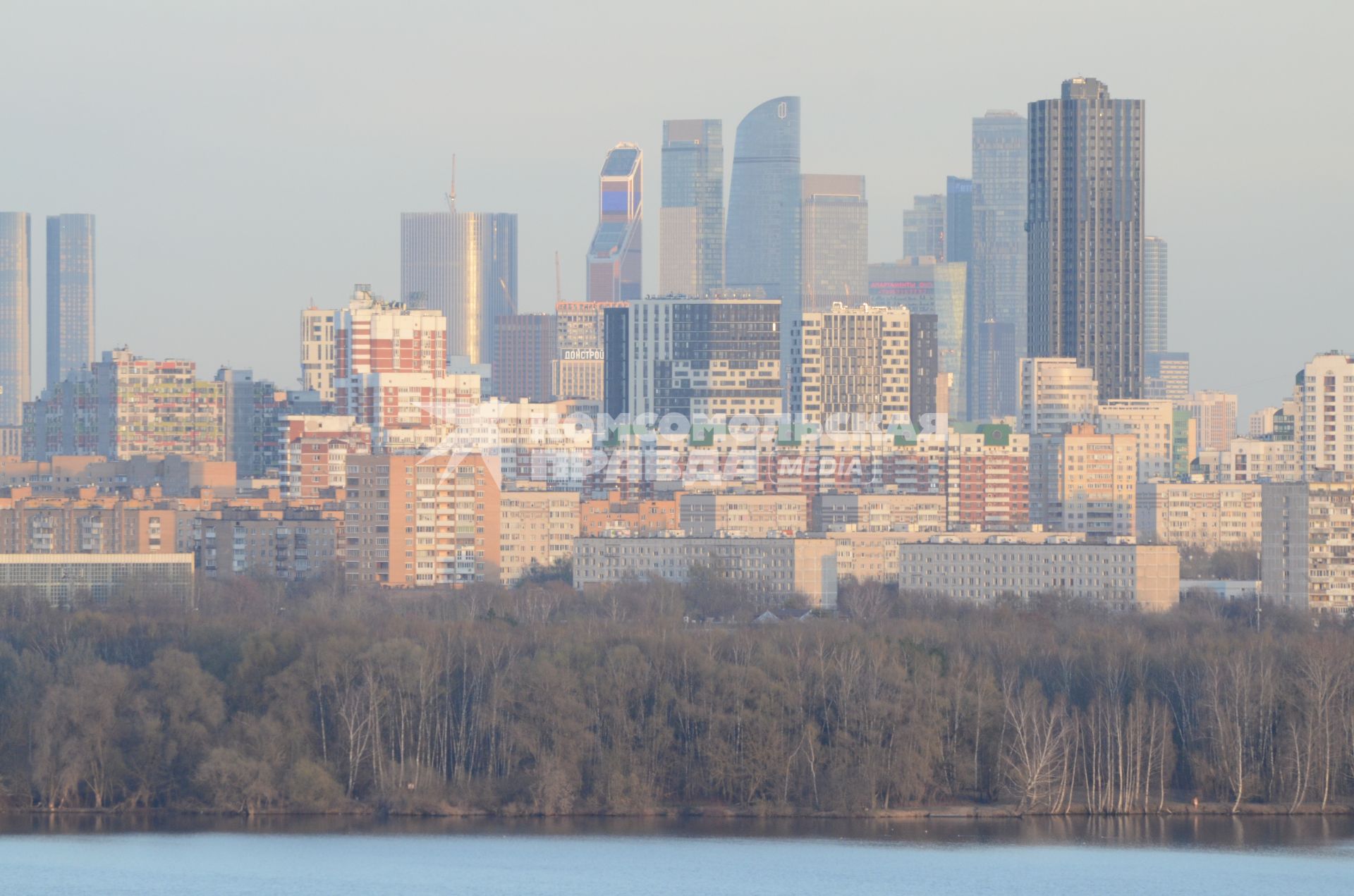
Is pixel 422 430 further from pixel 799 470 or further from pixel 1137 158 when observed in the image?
pixel 1137 158

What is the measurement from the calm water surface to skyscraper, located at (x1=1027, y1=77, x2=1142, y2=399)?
92749 millimetres

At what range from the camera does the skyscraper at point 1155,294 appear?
188125 mm

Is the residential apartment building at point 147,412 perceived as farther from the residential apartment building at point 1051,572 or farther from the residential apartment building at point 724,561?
the residential apartment building at point 1051,572

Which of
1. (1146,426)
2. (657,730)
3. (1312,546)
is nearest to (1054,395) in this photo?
(1146,426)

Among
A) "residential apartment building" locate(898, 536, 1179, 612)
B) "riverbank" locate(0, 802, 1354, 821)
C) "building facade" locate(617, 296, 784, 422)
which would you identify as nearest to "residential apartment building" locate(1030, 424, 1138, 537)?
"building facade" locate(617, 296, 784, 422)

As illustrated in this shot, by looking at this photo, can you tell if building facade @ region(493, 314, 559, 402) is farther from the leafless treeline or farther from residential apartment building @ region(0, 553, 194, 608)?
the leafless treeline

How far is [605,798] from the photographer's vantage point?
5150 cm

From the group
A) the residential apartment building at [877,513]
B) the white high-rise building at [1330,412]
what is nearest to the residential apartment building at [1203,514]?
the white high-rise building at [1330,412]

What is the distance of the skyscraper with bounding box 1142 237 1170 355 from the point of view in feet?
617

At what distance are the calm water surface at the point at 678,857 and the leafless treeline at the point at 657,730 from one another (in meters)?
1.11

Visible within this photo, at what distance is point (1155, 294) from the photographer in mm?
193625

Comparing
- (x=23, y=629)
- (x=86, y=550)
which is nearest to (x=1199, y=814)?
(x=23, y=629)

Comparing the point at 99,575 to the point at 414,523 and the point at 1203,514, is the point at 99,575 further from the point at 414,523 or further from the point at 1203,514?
the point at 1203,514

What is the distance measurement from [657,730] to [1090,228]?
93.4m
